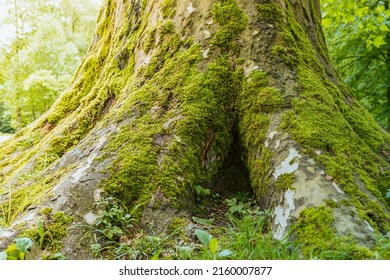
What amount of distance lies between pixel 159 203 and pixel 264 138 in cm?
96

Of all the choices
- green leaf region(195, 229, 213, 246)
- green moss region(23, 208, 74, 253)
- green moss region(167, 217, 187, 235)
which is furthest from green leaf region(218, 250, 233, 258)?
green moss region(23, 208, 74, 253)

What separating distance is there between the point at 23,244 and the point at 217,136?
170 cm

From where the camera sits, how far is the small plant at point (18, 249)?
205cm

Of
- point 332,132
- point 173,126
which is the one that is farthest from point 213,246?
point 332,132

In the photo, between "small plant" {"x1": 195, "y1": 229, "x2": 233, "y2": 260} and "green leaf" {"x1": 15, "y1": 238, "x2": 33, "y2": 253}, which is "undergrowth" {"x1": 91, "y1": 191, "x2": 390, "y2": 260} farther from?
"green leaf" {"x1": 15, "y1": 238, "x2": 33, "y2": 253}

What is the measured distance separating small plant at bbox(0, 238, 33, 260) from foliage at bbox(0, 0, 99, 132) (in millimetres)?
15143

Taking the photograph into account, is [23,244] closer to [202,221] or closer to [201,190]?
[202,221]

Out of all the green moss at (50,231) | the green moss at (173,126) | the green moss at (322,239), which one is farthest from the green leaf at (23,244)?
the green moss at (322,239)

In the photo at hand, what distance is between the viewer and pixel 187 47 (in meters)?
3.33

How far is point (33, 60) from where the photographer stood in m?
18.7

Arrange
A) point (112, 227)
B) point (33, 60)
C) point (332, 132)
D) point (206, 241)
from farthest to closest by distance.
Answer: point (33, 60) → point (332, 132) → point (112, 227) → point (206, 241)

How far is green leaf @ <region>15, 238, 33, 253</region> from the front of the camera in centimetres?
205
